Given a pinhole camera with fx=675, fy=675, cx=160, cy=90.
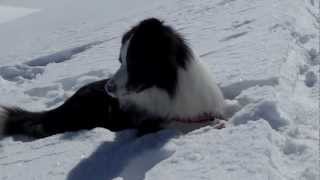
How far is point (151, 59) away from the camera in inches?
199

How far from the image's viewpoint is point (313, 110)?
5.32 metres

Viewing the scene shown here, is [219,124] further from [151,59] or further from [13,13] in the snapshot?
[13,13]

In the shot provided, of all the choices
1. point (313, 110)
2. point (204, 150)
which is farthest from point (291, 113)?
point (204, 150)

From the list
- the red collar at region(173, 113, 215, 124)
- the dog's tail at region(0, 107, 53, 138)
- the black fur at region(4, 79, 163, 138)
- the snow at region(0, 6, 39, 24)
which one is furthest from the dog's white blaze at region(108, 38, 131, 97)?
the snow at region(0, 6, 39, 24)

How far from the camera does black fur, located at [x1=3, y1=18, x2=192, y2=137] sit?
504 cm

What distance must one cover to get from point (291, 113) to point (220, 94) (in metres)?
0.66

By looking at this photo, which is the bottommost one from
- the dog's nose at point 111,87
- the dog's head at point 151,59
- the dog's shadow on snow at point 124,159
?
the dog's shadow on snow at point 124,159

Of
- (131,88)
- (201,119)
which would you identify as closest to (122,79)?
(131,88)

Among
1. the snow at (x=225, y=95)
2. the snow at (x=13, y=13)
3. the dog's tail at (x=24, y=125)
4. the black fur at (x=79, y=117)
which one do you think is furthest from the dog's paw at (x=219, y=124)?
the snow at (x=13, y=13)

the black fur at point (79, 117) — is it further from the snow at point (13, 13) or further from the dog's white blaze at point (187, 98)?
the snow at point (13, 13)

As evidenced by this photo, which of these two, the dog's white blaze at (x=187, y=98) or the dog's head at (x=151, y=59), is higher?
the dog's head at (x=151, y=59)

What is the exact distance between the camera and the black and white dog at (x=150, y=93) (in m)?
5.06

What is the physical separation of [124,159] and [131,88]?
795mm

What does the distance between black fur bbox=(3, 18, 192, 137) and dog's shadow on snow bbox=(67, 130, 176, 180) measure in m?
0.31
